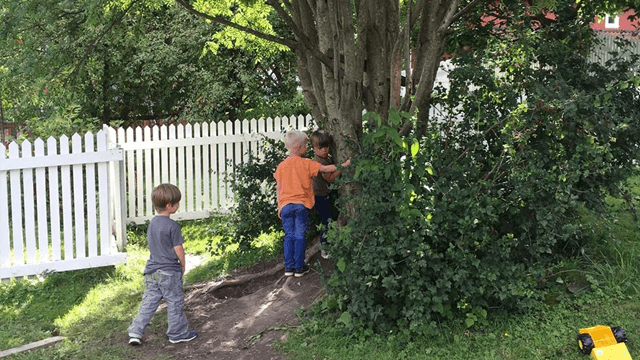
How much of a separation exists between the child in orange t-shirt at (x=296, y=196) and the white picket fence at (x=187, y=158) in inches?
129

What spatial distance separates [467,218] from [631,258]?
64.6 inches

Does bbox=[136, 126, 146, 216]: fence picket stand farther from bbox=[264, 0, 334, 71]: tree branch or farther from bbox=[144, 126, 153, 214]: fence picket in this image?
bbox=[264, 0, 334, 71]: tree branch

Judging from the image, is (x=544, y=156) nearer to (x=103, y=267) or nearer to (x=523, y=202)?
(x=523, y=202)

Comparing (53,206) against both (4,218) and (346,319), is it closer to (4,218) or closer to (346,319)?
(4,218)

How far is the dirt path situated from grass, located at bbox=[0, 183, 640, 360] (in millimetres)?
189

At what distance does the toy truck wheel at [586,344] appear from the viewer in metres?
4.77

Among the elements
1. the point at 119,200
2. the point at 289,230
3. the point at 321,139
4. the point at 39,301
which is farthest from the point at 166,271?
the point at 119,200

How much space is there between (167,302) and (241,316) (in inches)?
26.4

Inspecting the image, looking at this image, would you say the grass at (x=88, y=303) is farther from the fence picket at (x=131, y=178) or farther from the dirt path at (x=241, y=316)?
the fence picket at (x=131, y=178)

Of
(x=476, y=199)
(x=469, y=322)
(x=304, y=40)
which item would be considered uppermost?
(x=304, y=40)

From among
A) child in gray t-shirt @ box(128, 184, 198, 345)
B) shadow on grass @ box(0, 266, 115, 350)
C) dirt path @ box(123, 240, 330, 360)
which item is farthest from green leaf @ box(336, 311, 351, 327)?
shadow on grass @ box(0, 266, 115, 350)

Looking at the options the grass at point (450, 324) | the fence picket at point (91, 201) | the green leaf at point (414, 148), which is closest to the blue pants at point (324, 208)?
the grass at point (450, 324)

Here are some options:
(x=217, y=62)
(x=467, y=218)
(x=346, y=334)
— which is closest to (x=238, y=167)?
(x=346, y=334)

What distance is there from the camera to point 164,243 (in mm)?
5812
